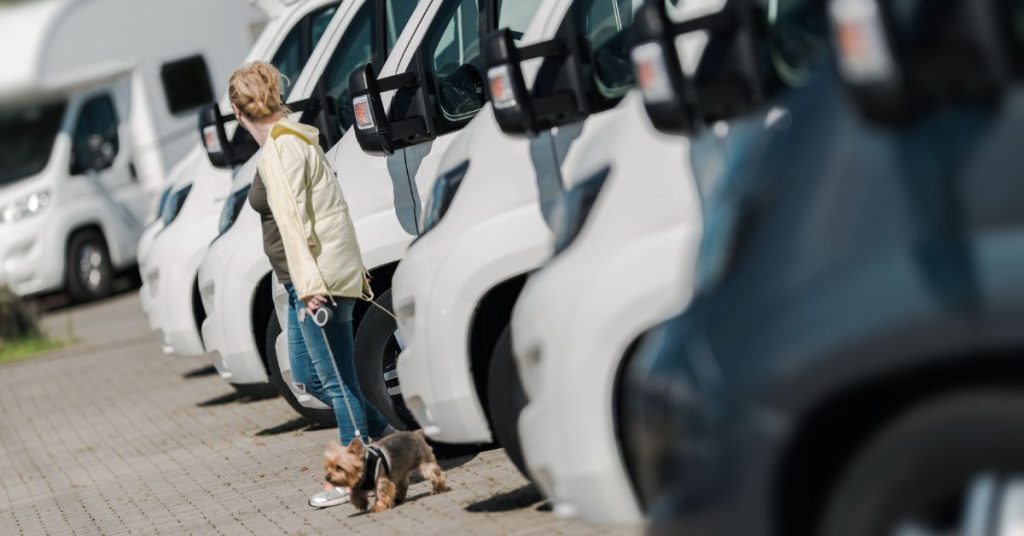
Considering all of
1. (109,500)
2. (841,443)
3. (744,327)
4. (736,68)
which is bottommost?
(109,500)

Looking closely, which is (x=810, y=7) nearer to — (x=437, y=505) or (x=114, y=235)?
(x=437, y=505)

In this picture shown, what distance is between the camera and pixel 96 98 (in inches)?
799

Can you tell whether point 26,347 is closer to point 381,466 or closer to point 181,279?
point 181,279

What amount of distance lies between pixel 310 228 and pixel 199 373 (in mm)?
7029

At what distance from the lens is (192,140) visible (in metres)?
20.5

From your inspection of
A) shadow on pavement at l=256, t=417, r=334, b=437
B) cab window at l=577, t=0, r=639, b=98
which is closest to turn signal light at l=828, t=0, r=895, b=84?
cab window at l=577, t=0, r=639, b=98

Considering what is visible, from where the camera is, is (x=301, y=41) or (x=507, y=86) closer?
(x=507, y=86)

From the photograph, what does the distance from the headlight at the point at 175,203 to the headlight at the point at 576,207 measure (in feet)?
22.0

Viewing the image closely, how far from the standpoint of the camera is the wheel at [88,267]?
20.8 metres

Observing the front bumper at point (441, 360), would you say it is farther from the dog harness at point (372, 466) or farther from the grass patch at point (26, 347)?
the grass patch at point (26, 347)

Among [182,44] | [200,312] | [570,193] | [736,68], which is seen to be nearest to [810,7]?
[736,68]

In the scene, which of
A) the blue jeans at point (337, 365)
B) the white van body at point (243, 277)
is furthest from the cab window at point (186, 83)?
the blue jeans at point (337, 365)

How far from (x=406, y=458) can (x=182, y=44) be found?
13.8m

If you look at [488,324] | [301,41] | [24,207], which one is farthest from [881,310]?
[24,207]
